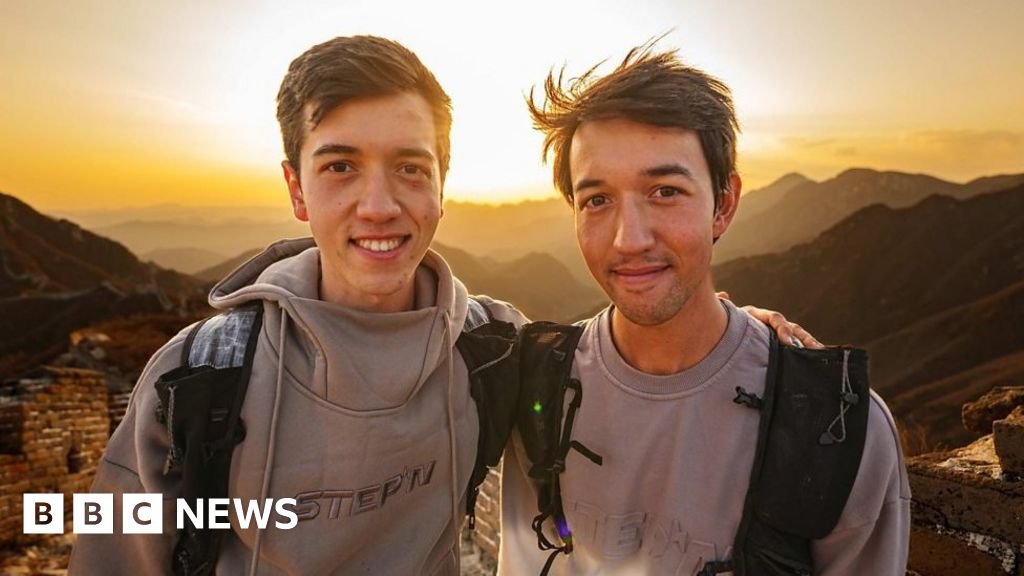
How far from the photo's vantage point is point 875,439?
177cm

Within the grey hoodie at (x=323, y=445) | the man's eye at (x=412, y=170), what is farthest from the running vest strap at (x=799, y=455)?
the man's eye at (x=412, y=170)

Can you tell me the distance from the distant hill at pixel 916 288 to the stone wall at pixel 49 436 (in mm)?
18443

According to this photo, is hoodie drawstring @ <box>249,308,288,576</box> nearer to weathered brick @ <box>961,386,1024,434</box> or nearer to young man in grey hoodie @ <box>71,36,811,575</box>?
young man in grey hoodie @ <box>71,36,811,575</box>

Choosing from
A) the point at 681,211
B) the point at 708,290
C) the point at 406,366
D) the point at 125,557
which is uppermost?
the point at 681,211

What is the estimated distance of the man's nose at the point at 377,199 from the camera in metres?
1.95

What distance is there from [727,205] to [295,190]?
1.56 meters

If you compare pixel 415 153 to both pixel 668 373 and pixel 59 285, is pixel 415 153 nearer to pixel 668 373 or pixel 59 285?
pixel 668 373

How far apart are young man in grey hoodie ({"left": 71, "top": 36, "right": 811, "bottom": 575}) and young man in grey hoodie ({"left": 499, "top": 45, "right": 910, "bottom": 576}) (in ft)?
1.32

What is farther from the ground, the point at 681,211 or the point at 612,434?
the point at 681,211

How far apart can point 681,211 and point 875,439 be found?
88cm

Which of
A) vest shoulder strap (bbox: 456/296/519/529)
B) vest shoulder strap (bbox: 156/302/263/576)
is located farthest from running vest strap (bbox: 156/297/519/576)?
vest shoulder strap (bbox: 456/296/519/529)

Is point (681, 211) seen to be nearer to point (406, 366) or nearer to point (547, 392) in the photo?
point (547, 392)

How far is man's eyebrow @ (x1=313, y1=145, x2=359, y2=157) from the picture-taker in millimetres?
1979

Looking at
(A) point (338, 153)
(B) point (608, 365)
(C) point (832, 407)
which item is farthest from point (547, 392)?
(A) point (338, 153)
